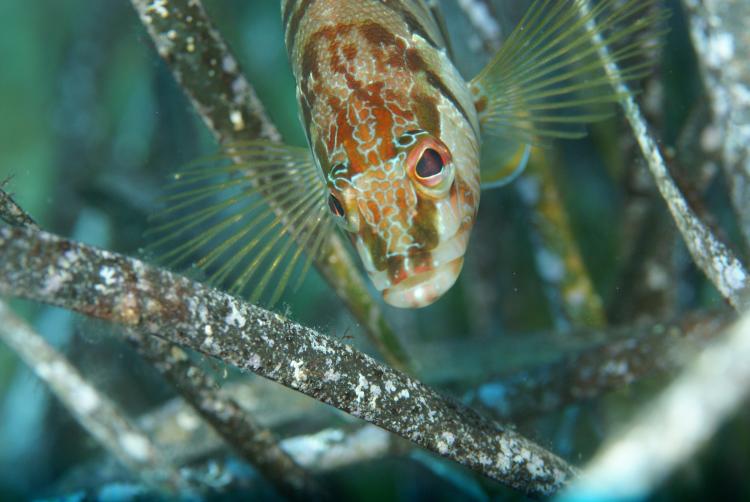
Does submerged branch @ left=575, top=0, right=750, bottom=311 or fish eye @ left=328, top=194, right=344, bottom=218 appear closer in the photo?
submerged branch @ left=575, top=0, right=750, bottom=311

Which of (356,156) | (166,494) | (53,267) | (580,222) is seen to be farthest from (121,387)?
(580,222)

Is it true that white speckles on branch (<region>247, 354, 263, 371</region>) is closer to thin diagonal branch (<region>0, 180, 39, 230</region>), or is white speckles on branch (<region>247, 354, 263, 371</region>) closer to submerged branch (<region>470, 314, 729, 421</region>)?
thin diagonal branch (<region>0, 180, 39, 230</region>)

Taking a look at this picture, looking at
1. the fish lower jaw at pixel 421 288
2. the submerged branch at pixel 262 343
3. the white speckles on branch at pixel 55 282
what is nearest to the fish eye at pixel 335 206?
the fish lower jaw at pixel 421 288

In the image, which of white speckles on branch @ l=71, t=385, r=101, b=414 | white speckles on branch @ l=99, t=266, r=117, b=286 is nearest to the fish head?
white speckles on branch @ l=99, t=266, r=117, b=286

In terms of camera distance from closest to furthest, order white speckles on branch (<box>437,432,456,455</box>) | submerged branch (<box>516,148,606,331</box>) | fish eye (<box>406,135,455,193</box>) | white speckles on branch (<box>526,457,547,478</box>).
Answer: white speckles on branch (<box>437,432,456,455</box>) → white speckles on branch (<box>526,457,547,478</box>) → fish eye (<box>406,135,455,193</box>) → submerged branch (<box>516,148,606,331</box>)

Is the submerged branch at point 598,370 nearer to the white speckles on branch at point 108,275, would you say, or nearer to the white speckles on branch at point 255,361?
the white speckles on branch at point 255,361

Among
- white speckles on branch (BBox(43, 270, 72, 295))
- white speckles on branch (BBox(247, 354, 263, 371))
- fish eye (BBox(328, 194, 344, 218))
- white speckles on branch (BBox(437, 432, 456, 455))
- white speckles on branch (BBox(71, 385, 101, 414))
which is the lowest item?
white speckles on branch (BBox(43, 270, 72, 295))

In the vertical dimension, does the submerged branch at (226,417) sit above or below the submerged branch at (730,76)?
below
